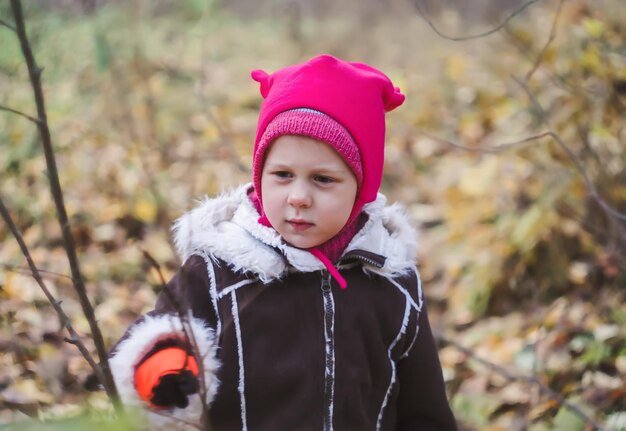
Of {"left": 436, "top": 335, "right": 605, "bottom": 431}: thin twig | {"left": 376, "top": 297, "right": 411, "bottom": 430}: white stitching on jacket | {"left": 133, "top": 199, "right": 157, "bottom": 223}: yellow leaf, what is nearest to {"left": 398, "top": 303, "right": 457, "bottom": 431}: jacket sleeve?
{"left": 376, "top": 297, "right": 411, "bottom": 430}: white stitching on jacket

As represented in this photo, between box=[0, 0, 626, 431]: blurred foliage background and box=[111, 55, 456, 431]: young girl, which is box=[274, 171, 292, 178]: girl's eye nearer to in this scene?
box=[111, 55, 456, 431]: young girl

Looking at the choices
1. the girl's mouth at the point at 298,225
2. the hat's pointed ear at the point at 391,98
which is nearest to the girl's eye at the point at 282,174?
the girl's mouth at the point at 298,225

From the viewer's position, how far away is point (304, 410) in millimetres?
2203

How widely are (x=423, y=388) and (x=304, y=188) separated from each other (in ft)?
2.74

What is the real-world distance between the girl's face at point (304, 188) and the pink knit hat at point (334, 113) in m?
0.03

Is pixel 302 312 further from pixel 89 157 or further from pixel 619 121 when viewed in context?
pixel 89 157

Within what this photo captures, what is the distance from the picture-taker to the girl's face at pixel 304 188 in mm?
2100

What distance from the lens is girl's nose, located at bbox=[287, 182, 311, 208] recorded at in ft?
6.84

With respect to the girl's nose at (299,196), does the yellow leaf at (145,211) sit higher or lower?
higher

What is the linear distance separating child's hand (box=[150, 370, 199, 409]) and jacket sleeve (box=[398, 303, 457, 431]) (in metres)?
0.88

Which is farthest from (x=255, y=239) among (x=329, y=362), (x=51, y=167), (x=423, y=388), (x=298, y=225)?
(x=51, y=167)

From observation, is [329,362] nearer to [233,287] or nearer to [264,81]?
[233,287]

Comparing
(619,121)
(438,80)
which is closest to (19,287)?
(619,121)

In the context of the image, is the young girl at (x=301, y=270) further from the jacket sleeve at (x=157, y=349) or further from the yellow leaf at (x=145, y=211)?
the yellow leaf at (x=145, y=211)
